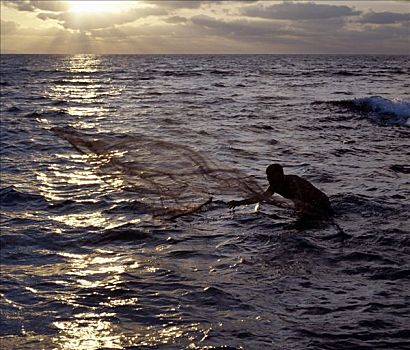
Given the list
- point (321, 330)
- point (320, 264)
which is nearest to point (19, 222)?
point (320, 264)

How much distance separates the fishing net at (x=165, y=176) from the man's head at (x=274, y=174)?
45cm

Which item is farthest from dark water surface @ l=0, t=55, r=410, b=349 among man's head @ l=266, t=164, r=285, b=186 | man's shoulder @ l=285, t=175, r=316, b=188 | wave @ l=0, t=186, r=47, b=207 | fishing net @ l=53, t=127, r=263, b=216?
man's head @ l=266, t=164, r=285, b=186

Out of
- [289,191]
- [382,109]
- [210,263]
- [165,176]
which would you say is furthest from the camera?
[382,109]

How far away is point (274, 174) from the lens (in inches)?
428

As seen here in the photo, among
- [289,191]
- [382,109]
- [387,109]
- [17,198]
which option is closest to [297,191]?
[289,191]

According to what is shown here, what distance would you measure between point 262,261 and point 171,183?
3546 millimetres

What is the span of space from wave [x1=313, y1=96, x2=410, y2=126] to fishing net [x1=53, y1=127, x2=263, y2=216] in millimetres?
16820

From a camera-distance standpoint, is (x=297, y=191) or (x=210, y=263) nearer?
(x=210, y=263)

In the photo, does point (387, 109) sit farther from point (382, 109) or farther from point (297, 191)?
point (297, 191)

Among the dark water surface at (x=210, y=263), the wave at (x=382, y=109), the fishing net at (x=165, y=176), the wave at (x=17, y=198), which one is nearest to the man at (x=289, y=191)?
the fishing net at (x=165, y=176)

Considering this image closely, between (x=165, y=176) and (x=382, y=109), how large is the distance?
2272 cm

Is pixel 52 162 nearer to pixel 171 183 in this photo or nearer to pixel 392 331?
pixel 171 183

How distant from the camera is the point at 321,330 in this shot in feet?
22.9

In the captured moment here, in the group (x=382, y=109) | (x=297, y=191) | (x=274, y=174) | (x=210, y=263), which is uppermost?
(x=382, y=109)
